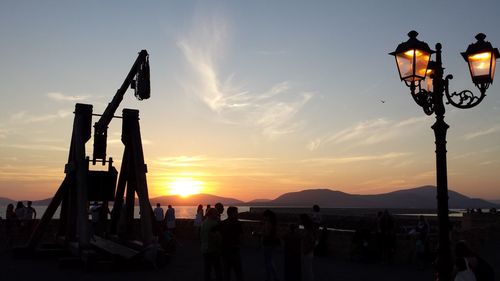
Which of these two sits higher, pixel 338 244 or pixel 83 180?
pixel 83 180

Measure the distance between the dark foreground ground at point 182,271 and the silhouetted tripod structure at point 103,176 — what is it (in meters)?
1.30

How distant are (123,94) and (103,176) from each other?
120 inches

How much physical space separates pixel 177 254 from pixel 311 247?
7883 millimetres

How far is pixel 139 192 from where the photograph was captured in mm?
14594

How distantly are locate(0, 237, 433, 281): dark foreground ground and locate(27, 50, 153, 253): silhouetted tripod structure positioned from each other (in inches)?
51.0

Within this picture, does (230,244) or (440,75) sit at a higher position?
(440,75)

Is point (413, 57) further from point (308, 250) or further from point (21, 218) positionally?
point (21, 218)

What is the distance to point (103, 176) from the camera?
55.8ft

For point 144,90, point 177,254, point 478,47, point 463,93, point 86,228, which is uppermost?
point 144,90

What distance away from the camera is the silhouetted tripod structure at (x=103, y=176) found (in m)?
14.7

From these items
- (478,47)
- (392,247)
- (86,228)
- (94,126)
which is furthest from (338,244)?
(478,47)

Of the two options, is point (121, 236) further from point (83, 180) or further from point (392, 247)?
point (392, 247)

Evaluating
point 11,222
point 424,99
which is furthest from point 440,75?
point 11,222

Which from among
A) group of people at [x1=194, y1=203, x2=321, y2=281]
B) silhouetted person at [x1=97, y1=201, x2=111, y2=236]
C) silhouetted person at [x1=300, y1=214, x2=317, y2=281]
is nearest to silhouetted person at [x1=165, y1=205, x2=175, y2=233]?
silhouetted person at [x1=97, y1=201, x2=111, y2=236]
